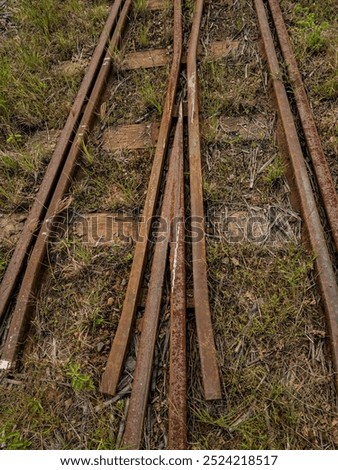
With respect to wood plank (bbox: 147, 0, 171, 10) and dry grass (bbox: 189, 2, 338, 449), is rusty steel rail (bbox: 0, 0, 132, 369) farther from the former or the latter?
dry grass (bbox: 189, 2, 338, 449)

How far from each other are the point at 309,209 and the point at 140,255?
48.1 inches

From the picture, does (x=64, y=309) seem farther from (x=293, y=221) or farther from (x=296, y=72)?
(x=296, y=72)

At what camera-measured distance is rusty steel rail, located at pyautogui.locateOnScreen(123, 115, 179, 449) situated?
1854mm

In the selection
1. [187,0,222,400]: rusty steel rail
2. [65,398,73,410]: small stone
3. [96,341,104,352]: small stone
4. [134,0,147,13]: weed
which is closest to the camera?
[187,0,222,400]: rusty steel rail

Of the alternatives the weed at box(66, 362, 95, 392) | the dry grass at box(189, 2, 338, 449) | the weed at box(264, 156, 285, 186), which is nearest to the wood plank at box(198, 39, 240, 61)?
the dry grass at box(189, 2, 338, 449)

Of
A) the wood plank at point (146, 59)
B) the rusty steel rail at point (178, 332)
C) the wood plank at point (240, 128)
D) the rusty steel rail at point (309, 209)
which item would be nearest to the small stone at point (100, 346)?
the rusty steel rail at point (178, 332)

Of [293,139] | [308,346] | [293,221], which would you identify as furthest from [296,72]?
[308,346]

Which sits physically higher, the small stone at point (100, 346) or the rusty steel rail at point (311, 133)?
the rusty steel rail at point (311, 133)

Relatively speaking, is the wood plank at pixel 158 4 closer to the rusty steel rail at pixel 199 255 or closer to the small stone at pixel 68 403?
the rusty steel rail at pixel 199 255

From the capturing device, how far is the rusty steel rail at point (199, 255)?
196 cm

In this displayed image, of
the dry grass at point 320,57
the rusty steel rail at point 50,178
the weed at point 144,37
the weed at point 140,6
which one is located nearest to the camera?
the rusty steel rail at point 50,178

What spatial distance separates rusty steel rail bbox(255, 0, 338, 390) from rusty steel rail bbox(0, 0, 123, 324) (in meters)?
1.70

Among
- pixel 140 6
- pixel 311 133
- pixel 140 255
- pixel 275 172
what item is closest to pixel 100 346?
pixel 140 255

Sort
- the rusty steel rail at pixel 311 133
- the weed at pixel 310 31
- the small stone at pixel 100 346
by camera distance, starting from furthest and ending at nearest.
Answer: the weed at pixel 310 31 → the rusty steel rail at pixel 311 133 → the small stone at pixel 100 346
